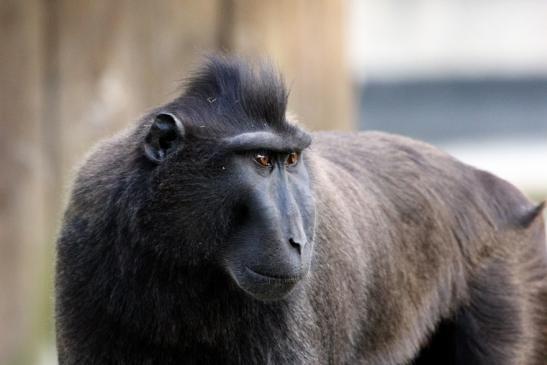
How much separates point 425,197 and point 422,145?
45 cm

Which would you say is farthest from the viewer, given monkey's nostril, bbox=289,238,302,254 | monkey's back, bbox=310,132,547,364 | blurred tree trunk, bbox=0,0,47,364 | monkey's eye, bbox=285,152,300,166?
blurred tree trunk, bbox=0,0,47,364

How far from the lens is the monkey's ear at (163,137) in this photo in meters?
6.00

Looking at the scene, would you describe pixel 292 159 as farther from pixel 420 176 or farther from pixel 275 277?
pixel 420 176

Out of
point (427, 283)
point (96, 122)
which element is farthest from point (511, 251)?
point (96, 122)

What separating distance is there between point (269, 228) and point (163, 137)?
66cm

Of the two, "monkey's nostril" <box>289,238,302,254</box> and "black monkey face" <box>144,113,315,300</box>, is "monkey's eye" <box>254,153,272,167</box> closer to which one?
"black monkey face" <box>144,113,315,300</box>

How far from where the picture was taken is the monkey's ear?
6.00 metres

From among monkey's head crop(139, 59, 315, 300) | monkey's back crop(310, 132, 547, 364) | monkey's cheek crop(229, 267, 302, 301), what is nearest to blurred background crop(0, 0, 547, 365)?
monkey's back crop(310, 132, 547, 364)

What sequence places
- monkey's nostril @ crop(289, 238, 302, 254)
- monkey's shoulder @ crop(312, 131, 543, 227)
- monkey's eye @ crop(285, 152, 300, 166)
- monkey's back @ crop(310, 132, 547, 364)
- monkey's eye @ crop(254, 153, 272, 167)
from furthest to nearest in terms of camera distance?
monkey's shoulder @ crop(312, 131, 543, 227)
monkey's back @ crop(310, 132, 547, 364)
monkey's eye @ crop(285, 152, 300, 166)
monkey's eye @ crop(254, 153, 272, 167)
monkey's nostril @ crop(289, 238, 302, 254)

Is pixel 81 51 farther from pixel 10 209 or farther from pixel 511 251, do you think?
pixel 511 251

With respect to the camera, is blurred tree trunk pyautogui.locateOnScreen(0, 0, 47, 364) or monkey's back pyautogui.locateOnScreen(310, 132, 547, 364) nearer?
monkey's back pyautogui.locateOnScreen(310, 132, 547, 364)

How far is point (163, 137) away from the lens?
19.7ft

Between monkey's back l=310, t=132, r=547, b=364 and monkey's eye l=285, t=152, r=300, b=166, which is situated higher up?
monkey's eye l=285, t=152, r=300, b=166

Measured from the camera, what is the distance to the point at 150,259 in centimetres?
609
